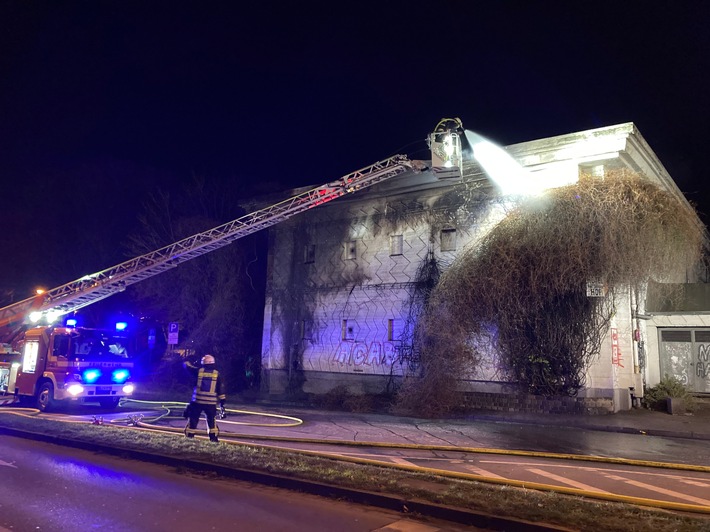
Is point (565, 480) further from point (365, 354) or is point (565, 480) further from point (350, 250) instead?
point (350, 250)

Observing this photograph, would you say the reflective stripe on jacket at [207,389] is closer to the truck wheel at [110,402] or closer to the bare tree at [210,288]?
the truck wheel at [110,402]

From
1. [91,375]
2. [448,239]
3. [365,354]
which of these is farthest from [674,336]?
[91,375]

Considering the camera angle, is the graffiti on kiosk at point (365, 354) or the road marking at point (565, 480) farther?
the graffiti on kiosk at point (365, 354)

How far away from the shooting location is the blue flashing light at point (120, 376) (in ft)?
49.3

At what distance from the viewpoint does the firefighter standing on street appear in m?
9.38

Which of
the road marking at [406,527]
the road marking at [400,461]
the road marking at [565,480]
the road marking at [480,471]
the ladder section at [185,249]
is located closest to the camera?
the road marking at [406,527]

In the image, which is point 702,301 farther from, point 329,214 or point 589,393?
point 329,214

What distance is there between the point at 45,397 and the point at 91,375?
4.68 ft

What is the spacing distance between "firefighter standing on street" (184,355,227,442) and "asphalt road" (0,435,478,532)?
4.75 ft

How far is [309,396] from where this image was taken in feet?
62.0

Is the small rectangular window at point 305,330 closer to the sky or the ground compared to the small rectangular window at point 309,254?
closer to the ground

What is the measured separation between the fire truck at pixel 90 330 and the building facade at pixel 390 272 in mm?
2289

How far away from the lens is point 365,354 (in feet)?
60.7

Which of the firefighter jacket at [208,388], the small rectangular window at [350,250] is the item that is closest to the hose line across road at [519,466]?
the firefighter jacket at [208,388]
